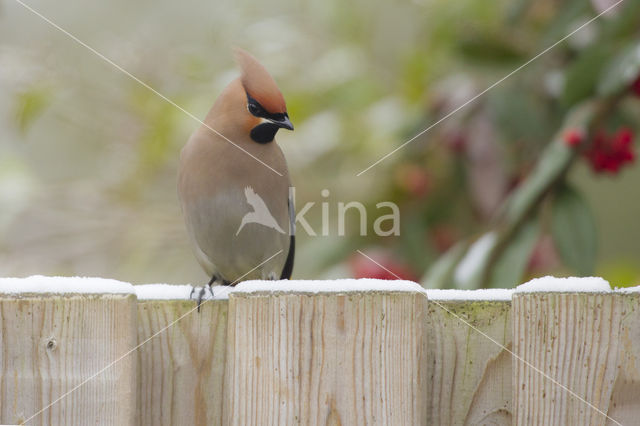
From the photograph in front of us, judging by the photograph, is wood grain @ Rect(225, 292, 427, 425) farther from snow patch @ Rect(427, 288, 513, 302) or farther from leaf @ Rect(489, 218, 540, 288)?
leaf @ Rect(489, 218, 540, 288)

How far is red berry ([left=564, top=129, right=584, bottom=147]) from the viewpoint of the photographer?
2.69 meters

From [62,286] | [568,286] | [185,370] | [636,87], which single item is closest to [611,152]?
[636,87]

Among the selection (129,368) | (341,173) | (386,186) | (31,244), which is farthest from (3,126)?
(129,368)

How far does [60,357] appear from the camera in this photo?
1.45 m

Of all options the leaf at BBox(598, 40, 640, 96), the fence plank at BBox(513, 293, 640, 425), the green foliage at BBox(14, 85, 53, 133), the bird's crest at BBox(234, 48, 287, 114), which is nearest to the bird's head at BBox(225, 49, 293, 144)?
the bird's crest at BBox(234, 48, 287, 114)

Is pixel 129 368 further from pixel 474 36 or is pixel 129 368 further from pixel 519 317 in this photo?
pixel 474 36

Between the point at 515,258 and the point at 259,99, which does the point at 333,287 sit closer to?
the point at 259,99

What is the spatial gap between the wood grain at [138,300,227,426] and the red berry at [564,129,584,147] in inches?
59.2

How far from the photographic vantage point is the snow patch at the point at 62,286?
4.84 ft

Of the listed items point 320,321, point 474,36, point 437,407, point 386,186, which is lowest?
point 437,407

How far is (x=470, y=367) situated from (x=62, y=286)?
0.70 meters

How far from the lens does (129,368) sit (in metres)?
1.46

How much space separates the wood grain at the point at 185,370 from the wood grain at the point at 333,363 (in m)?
0.07

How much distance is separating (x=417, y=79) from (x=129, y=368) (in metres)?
2.48
